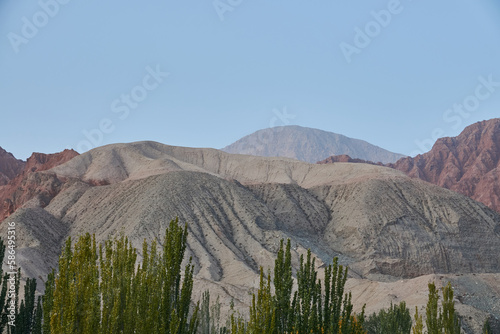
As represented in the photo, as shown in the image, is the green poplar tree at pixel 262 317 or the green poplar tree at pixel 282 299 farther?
the green poplar tree at pixel 282 299

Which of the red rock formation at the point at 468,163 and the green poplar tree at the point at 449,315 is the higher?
the red rock formation at the point at 468,163

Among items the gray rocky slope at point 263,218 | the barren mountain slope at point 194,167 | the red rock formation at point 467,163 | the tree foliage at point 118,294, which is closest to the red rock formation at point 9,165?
the barren mountain slope at point 194,167

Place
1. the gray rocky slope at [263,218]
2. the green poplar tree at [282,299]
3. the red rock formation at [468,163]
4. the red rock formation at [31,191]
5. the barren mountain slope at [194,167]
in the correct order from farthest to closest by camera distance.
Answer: the red rock formation at [468,163] → the barren mountain slope at [194,167] → the red rock formation at [31,191] → the gray rocky slope at [263,218] → the green poplar tree at [282,299]

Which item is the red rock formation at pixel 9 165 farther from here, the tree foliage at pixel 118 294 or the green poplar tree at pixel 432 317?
the tree foliage at pixel 118 294

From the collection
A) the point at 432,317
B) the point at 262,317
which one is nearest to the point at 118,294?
the point at 262,317

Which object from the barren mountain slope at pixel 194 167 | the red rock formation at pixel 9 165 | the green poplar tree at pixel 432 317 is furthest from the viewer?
the red rock formation at pixel 9 165

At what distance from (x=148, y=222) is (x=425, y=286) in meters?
37.4

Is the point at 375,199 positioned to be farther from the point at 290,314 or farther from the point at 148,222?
the point at 290,314

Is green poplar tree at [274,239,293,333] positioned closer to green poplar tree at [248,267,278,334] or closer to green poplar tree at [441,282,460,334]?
green poplar tree at [248,267,278,334]

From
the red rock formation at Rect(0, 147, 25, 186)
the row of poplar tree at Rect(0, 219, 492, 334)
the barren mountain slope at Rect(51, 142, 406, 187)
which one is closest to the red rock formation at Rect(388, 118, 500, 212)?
the barren mountain slope at Rect(51, 142, 406, 187)

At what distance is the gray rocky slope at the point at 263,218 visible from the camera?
72062mm

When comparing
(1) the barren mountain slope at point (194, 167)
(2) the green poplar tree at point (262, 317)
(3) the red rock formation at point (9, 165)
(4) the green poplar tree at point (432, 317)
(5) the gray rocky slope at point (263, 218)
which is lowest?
(2) the green poplar tree at point (262, 317)

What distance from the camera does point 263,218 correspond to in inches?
3265

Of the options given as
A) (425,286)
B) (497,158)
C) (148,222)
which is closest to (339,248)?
(148,222)
